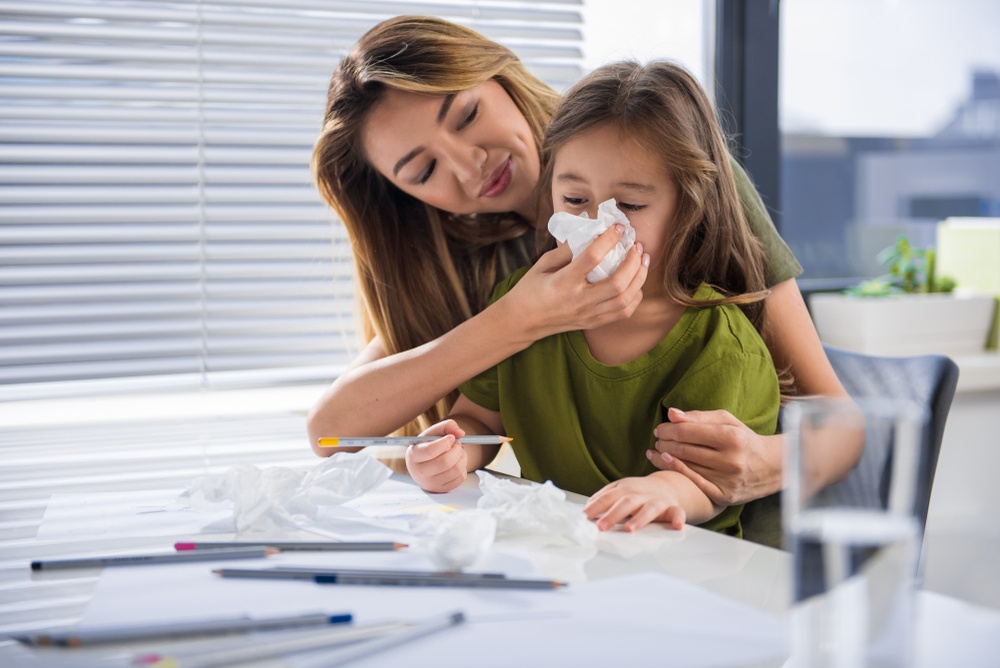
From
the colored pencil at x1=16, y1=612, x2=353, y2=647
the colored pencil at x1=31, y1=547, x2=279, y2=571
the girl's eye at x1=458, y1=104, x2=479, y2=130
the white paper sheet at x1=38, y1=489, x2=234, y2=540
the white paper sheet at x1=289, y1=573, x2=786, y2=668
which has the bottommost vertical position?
the white paper sheet at x1=38, y1=489, x2=234, y2=540

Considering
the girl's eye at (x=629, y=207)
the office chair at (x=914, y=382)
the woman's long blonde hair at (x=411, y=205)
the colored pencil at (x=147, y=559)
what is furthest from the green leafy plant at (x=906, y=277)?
the colored pencil at (x=147, y=559)

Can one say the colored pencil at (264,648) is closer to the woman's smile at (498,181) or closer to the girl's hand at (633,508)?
the girl's hand at (633,508)

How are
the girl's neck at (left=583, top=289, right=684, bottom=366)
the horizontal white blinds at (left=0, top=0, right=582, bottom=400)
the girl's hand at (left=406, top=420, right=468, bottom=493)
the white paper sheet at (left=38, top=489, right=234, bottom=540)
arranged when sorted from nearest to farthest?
the white paper sheet at (left=38, top=489, right=234, bottom=540) < the girl's hand at (left=406, top=420, right=468, bottom=493) < the girl's neck at (left=583, top=289, right=684, bottom=366) < the horizontal white blinds at (left=0, top=0, right=582, bottom=400)

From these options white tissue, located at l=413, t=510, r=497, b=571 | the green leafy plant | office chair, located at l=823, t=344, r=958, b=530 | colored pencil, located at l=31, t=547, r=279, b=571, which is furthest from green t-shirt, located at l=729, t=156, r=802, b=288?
the green leafy plant

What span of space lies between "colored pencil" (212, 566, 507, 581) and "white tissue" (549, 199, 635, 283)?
53cm

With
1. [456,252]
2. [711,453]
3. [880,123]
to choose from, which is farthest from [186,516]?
[880,123]

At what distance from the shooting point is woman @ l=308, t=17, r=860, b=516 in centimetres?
118

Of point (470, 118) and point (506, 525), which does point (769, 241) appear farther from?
point (506, 525)

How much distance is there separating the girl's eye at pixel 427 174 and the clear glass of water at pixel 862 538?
107 cm

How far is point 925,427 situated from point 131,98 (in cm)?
190

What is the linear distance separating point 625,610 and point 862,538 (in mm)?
205

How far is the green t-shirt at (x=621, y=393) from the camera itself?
1.18 m

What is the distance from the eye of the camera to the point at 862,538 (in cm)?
51

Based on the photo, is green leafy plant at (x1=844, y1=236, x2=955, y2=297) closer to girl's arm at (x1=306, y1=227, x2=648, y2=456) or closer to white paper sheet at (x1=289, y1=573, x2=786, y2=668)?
girl's arm at (x1=306, y1=227, x2=648, y2=456)
